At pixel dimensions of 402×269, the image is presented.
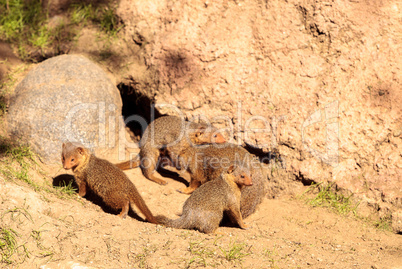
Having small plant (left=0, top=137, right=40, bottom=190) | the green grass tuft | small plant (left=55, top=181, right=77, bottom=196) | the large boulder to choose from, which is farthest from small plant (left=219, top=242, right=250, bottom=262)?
the large boulder

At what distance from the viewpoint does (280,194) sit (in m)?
5.07

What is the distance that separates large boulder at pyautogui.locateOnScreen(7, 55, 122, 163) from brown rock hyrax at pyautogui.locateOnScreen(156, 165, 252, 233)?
1670 millimetres

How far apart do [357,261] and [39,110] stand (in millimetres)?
3965

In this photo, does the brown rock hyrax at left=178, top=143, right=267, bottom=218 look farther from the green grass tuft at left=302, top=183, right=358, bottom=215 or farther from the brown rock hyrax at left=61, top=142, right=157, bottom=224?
the brown rock hyrax at left=61, top=142, right=157, bottom=224

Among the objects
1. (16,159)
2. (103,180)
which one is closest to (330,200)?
(103,180)

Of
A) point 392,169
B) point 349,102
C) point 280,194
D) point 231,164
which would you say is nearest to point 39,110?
point 231,164

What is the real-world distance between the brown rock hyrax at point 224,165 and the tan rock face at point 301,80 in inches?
12.3

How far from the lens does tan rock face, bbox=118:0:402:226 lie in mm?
4891

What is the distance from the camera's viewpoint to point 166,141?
17.7 feet

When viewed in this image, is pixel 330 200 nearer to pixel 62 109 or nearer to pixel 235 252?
pixel 235 252

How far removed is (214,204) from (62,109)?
2291mm

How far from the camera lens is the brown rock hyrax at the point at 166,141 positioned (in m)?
5.34

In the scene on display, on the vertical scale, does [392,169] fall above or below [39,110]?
below

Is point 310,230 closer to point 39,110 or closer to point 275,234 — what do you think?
point 275,234
